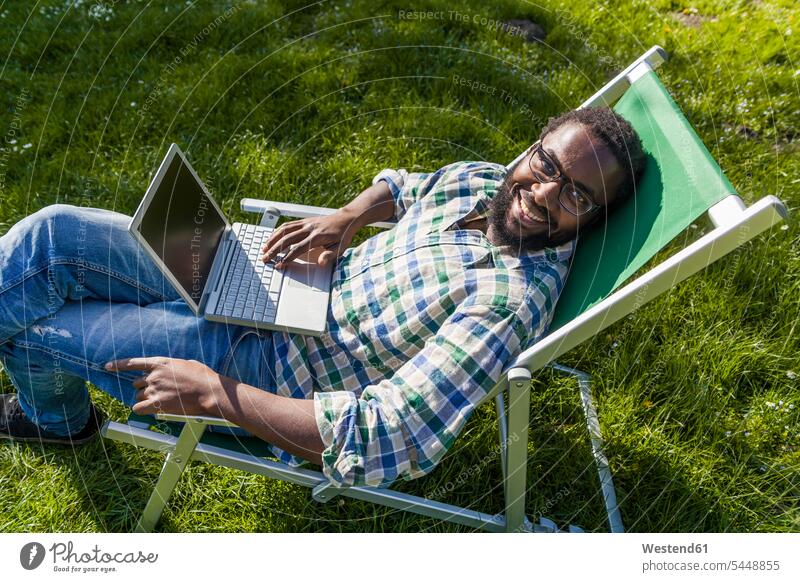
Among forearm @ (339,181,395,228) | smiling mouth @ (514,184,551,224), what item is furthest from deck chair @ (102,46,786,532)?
forearm @ (339,181,395,228)

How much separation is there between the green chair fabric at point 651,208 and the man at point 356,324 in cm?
8

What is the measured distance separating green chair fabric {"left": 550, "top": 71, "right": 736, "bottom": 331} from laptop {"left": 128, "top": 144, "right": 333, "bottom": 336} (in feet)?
3.25

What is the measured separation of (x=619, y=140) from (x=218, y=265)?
5.44 ft

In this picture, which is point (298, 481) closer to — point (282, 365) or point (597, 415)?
point (282, 365)

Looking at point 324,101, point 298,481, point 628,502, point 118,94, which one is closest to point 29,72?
point 118,94

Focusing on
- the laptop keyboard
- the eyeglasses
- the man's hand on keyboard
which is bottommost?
the laptop keyboard

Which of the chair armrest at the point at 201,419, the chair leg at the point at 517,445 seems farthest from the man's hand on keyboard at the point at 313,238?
the chair leg at the point at 517,445

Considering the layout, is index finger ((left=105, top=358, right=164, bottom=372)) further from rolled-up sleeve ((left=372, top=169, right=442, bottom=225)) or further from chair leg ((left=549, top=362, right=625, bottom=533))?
chair leg ((left=549, top=362, right=625, bottom=533))

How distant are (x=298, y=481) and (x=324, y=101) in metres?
2.89

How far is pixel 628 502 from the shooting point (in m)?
2.80

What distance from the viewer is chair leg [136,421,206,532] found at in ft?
7.01

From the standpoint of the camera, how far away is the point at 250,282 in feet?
8.36

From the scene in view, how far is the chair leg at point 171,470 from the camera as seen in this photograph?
214cm
